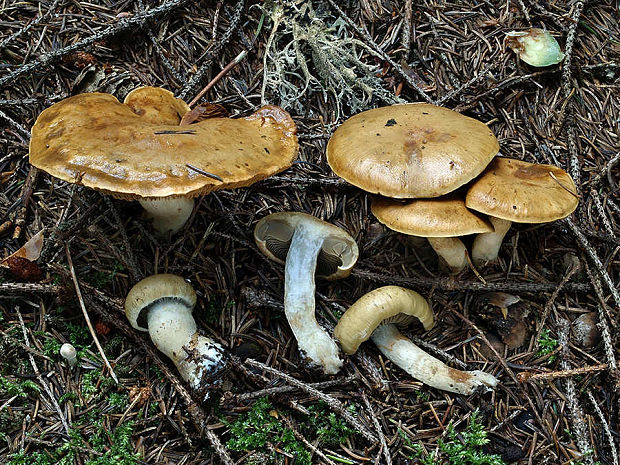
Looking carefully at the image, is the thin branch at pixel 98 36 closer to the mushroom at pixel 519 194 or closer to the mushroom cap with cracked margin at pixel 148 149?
the mushroom cap with cracked margin at pixel 148 149

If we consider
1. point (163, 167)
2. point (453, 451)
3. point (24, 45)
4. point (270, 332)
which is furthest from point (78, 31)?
point (453, 451)

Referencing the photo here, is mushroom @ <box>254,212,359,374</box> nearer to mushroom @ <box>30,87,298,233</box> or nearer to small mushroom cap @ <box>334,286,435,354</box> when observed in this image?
small mushroom cap @ <box>334,286,435,354</box>

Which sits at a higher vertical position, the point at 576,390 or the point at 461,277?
the point at 461,277

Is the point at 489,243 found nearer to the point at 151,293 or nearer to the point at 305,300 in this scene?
the point at 305,300

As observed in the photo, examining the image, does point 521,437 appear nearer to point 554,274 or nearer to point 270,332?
point 554,274

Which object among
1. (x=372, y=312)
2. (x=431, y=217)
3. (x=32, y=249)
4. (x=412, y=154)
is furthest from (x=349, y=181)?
(x=32, y=249)

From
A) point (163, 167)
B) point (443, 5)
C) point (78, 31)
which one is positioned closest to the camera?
point (163, 167)

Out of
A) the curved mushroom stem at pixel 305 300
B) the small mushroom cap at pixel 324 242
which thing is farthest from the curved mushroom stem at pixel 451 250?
the curved mushroom stem at pixel 305 300
